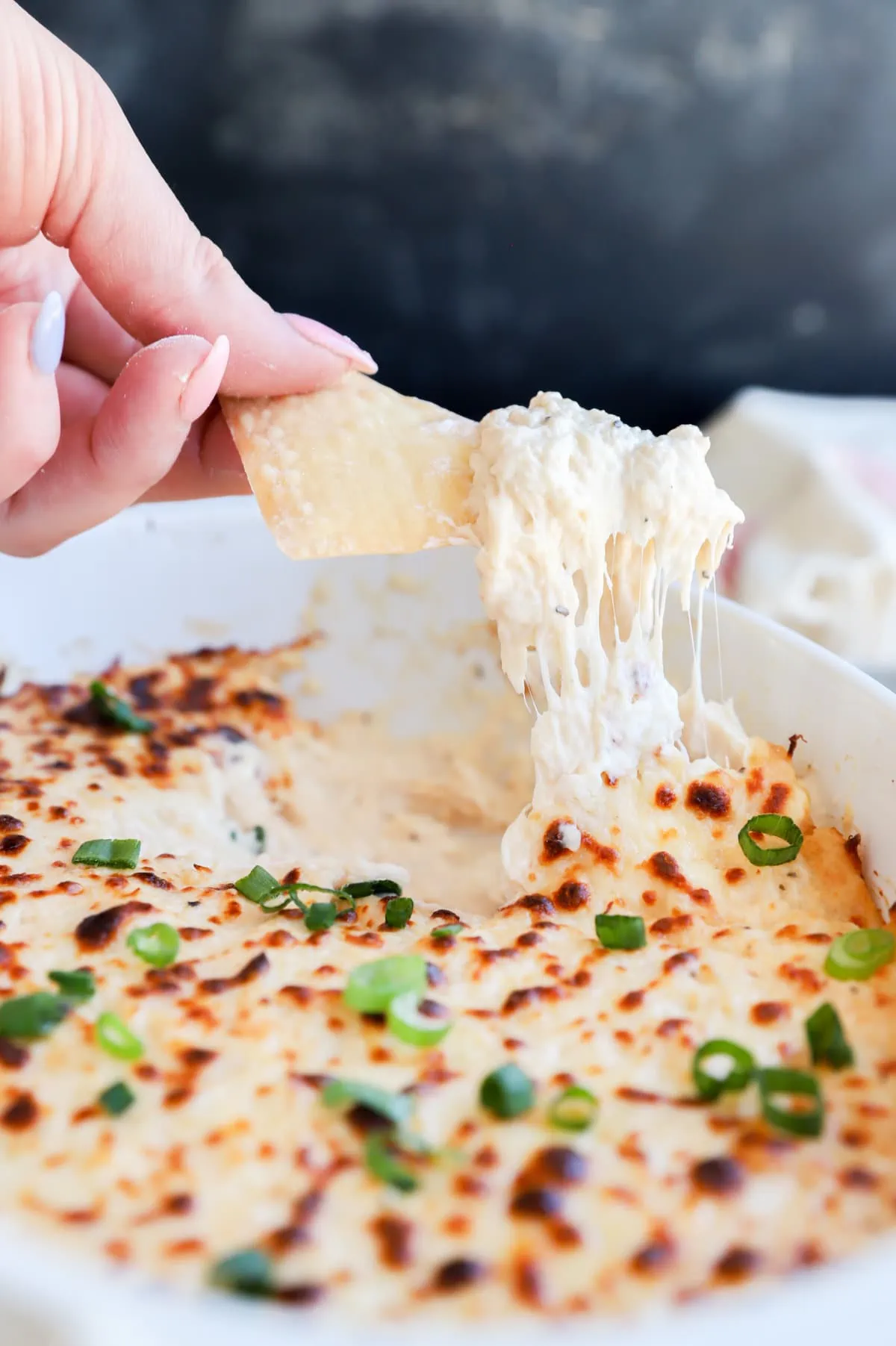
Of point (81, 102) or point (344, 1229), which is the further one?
point (81, 102)

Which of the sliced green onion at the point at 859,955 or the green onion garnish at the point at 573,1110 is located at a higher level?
the sliced green onion at the point at 859,955

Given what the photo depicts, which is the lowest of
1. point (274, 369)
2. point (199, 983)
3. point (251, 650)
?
point (251, 650)

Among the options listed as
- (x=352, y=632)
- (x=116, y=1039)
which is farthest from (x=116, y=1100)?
(x=352, y=632)

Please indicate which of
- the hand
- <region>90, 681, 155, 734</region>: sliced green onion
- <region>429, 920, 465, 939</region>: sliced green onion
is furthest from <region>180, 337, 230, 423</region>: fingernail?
<region>429, 920, 465, 939</region>: sliced green onion

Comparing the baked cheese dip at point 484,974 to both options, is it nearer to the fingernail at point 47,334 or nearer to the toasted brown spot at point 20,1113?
the toasted brown spot at point 20,1113

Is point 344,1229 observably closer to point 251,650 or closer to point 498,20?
point 251,650

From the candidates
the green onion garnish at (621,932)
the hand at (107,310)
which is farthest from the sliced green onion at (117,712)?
the green onion garnish at (621,932)

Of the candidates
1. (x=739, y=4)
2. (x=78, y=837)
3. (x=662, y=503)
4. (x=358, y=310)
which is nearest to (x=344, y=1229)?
(x=78, y=837)
